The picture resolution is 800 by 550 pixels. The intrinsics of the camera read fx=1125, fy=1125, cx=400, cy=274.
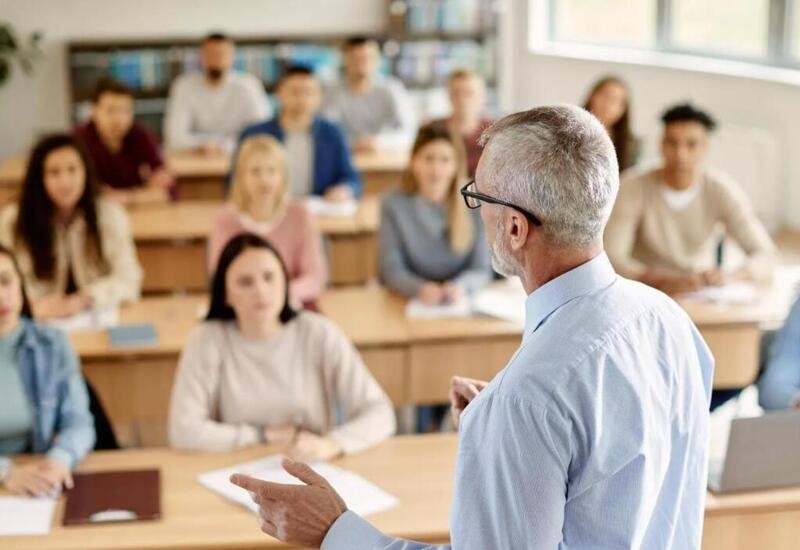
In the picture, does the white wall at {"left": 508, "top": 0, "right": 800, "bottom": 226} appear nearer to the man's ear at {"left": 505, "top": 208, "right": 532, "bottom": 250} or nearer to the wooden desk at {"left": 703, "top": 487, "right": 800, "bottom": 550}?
the wooden desk at {"left": 703, "top": 487, "right": 800, "bottom": 550}

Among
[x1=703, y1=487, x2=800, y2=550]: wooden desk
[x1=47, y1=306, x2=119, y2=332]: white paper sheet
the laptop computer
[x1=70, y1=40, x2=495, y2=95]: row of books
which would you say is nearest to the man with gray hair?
the laptop computer

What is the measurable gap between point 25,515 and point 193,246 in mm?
2850

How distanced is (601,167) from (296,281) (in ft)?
9.91

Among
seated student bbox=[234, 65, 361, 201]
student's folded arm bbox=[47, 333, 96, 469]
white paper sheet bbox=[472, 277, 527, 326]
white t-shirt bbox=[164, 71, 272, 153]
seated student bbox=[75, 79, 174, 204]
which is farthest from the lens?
white t-shirt bbox=[164, 71, 272, 153]

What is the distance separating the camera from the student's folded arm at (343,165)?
19.5ft

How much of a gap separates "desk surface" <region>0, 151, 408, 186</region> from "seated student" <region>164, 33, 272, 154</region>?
1.15 ft

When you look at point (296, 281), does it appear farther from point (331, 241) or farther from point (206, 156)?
point (206, 156)

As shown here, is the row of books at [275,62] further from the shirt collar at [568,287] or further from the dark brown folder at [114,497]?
the shirt collar at [568,287]

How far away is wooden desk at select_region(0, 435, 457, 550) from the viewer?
8.16 ft

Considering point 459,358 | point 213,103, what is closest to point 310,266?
point 459,358

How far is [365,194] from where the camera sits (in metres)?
6.83

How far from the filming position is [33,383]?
3.05 meters

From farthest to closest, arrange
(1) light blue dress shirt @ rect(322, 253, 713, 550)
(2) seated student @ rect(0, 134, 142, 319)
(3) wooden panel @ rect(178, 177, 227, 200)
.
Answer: (3) wooden panel @ rect(178, 177, 227, 200) < (2) seated student @ rect(0, 134, 142, 319) < (1) light blue dress shirt @ rect(322, 253, 713, 550)

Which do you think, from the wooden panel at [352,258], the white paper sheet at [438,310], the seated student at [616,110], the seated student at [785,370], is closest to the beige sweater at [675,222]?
the white paper sheet at [438,310]
